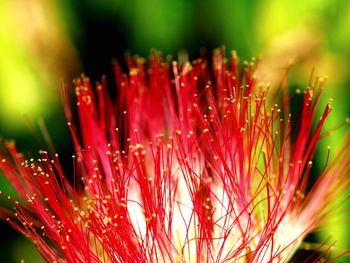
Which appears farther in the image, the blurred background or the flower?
the blurred background

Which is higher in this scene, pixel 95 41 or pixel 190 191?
pixel 95 41

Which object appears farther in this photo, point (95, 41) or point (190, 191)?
point (95, 41)

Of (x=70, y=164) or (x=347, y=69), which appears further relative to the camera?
(x=70, y=164)

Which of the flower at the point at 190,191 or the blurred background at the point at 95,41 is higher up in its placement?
the blurred background at the point at 95,41

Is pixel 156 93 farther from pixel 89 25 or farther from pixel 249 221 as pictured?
pixel 89 25

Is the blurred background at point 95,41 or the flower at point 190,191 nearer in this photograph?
the flower at point 190,191

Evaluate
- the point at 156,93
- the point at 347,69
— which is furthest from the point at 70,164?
the point at 347,69

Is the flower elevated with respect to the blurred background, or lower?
lower

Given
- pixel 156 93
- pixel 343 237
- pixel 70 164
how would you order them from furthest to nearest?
pixel 70 164 → pixel 343 237 → pixel 156 93
